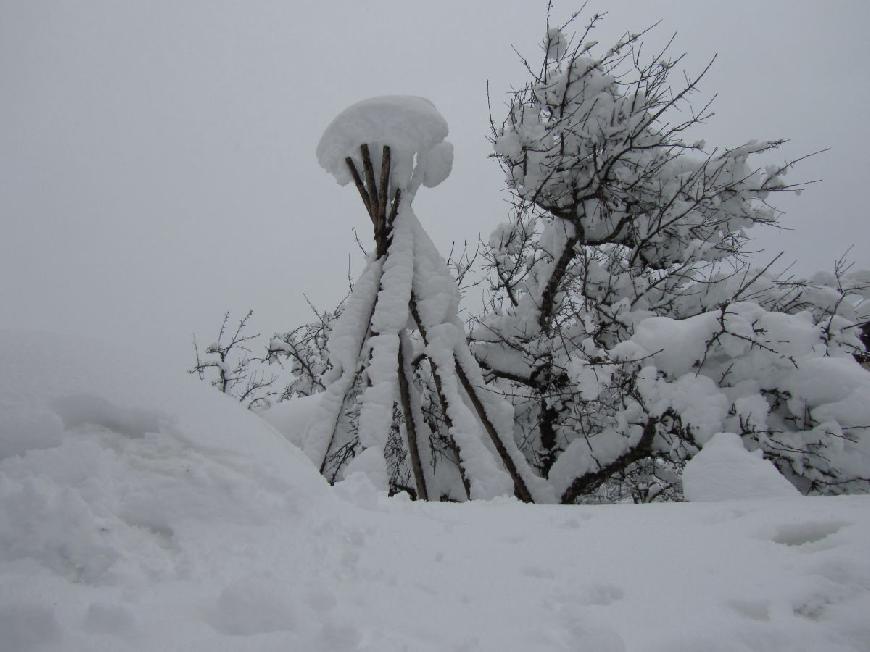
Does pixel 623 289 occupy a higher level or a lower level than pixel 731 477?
higher

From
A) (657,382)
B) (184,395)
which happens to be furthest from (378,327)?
(184,395)

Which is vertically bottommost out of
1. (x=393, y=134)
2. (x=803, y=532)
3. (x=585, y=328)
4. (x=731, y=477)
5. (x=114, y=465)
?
(x=803, y=532)

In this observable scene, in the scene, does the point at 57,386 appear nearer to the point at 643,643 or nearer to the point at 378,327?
the point at 643,643

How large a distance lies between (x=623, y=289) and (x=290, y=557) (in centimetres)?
566

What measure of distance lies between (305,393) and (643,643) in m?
9.50

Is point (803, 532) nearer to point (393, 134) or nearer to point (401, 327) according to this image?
point (401, 327)

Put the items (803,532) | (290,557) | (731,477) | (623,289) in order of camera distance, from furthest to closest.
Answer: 1. (623,289)
2. (731,477)
3. (803,532)
4. (290,557)

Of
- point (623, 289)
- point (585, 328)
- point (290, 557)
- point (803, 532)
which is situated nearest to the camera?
point (290, 557)

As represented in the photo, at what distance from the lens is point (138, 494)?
1.47m

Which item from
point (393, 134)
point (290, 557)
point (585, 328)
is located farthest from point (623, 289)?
point (290, 557)

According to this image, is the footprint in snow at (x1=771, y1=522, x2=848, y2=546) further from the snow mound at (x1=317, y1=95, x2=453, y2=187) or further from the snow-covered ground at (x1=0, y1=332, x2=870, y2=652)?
the snow mound at (x1=317, y1=95, x2=453, y2=187)

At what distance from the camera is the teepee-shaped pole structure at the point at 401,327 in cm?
455

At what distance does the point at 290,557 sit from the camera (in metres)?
1.47

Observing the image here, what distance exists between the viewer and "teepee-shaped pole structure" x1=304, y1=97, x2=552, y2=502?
4547 millimetres
